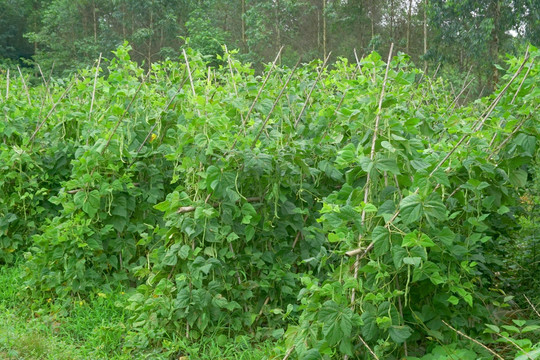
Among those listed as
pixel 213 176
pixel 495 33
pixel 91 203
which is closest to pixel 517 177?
pixel 213 176

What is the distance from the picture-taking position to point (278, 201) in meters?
3.76

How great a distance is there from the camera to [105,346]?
3617mm

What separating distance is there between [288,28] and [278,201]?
24.2 metres

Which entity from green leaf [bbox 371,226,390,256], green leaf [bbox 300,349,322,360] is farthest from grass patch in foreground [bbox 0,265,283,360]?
green leaf [bbox 371,226,390,256]

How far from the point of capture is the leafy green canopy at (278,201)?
2.74 m

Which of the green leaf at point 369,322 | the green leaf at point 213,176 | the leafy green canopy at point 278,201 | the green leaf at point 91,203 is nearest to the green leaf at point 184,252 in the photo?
the leafy green canopy at point 278,201

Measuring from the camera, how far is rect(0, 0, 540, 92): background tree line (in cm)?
1547

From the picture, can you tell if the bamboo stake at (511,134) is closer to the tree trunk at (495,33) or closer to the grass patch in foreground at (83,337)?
the grass patch in foreground at (83,337)

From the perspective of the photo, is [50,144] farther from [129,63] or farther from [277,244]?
[277,244]

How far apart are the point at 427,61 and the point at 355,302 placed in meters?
16.9

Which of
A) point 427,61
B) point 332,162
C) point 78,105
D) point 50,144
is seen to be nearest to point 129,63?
point 78,105

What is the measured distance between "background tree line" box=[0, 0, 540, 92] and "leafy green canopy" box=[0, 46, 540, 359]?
11.1 metres

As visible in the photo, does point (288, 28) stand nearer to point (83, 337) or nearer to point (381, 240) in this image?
point (83, 337)

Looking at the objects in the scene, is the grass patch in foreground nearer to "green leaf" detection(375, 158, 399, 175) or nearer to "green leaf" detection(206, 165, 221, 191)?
"green leaf" detection(206, 165, 221, 191)
